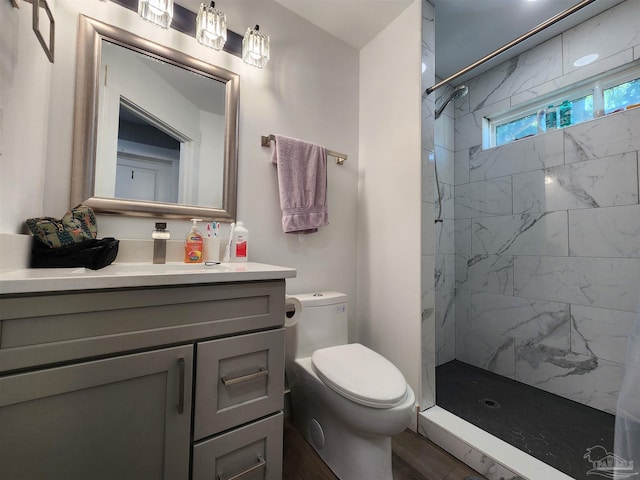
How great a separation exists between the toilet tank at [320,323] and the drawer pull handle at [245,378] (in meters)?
0.44

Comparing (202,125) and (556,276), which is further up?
(202,125)

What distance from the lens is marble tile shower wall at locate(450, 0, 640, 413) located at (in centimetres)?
152

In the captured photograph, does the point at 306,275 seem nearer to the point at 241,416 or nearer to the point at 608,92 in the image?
the point at 241,416

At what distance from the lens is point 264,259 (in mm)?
1443

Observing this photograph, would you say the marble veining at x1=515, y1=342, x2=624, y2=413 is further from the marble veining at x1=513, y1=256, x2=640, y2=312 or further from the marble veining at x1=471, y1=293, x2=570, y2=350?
the marble veining at x1=513, y1=256, x2=640, y2=312

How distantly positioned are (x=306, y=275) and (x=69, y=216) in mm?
1082

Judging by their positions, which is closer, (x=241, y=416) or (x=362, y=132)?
(x=241, y=416)

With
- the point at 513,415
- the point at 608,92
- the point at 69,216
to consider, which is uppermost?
the point at 608,92

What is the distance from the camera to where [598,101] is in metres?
1.68

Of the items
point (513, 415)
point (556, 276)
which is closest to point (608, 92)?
point (556, 276)

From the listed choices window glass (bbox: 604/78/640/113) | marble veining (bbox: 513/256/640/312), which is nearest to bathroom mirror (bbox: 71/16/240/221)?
marble veining (bbox: 513/256/640/312)

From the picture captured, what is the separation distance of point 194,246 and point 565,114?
253 centimetres

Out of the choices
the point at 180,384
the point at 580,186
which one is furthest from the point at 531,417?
the point at 180,384

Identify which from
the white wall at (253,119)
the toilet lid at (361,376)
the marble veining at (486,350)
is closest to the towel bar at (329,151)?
the white wall at (253,119)
